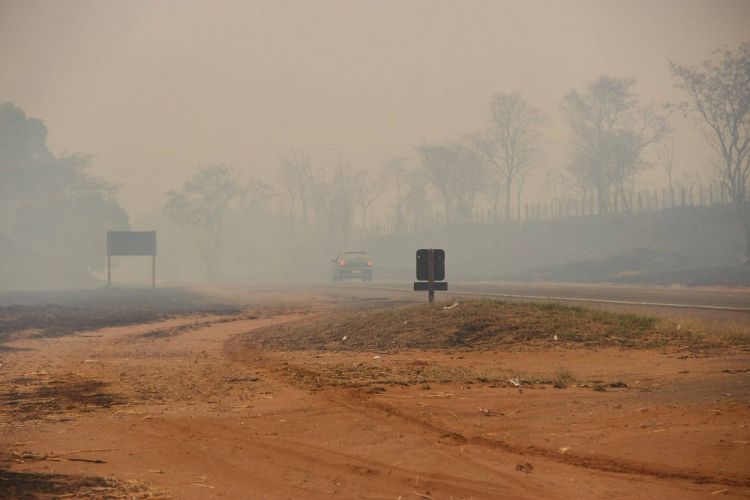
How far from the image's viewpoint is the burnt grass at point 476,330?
15.2 meters

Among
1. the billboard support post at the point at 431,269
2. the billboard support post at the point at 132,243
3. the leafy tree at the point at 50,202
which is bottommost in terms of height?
the billboard support post at the point at 431,269

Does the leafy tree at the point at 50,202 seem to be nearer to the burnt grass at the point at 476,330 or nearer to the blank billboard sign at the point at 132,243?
the blank billboard sign at the point at 132,243

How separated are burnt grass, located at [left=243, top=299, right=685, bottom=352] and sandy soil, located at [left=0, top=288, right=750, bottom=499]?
179 cm

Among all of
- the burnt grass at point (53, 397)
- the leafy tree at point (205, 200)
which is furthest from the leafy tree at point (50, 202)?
the burnt grass at point (53, 397)

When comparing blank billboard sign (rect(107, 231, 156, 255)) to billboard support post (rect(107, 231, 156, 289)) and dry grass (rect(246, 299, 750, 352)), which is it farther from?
dry grass (rect(246, 299, 750, 352))

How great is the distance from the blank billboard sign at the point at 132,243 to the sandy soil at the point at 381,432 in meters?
39.7

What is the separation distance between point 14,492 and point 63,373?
7.80m

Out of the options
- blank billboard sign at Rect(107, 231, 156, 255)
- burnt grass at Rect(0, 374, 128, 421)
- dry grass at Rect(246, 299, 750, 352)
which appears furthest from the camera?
blank billboard sign at Rect(107, 231, 156, 255)

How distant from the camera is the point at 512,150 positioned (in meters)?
89.4

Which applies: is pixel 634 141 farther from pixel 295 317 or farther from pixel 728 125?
pixel 295 317

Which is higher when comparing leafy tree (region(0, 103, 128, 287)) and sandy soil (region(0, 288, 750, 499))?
leafy tree (region(0, 103, 128, 287))

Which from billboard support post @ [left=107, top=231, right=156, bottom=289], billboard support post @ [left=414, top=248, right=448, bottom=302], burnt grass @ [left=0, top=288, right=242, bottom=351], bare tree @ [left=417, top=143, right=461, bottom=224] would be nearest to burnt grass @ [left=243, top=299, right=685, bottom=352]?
billboard support post @ [left=414, top=248, right=448, bottom=302]

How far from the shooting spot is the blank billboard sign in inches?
2034

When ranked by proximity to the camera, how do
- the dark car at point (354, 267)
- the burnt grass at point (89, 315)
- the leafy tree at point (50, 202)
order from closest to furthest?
the burnt grass at point (89, 315) → the dark car at point (354, 267) → the leafy tree at point (50, 202)
